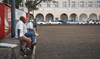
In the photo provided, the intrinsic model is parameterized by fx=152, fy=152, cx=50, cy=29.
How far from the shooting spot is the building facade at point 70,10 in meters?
46.8

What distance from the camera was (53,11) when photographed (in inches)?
1844

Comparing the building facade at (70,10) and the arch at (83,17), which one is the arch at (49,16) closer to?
the building facade at (70,10)

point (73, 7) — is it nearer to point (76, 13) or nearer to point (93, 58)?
point (76, 13)

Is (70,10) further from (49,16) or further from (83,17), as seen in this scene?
(49,16)

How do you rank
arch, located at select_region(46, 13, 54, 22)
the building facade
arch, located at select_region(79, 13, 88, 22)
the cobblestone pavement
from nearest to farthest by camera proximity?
the cobblestone pavement < the building facade < arch, located at select_region(79, 13, 88, 22) < arch, located at select_region(46, 13, 54, 22)

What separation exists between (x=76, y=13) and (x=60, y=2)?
6.39m

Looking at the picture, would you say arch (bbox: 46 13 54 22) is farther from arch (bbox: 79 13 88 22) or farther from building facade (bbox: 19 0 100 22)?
arch (bbox: 79 13 88 22)

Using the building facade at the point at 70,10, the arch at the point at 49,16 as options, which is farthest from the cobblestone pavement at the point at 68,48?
the arch at the point at 49,16

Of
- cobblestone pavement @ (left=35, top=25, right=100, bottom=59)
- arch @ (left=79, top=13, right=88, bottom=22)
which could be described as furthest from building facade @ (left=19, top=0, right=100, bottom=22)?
cobblestone pavement @ (left=35, top=25, right=100, bottom=59)

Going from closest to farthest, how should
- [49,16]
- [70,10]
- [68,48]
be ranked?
[68,48] < [70,10] < [49,16]

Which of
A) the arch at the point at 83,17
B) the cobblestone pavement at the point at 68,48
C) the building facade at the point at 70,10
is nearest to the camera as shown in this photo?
the cobblestone pavement at the point at 68,48

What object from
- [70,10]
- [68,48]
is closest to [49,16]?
[70,10]

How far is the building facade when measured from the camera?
154 feet

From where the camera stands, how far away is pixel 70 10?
46844 millimetres
